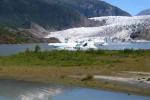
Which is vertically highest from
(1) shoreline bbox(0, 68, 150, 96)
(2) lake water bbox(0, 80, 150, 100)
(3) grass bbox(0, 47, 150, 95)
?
(3) grass bbox(0, 47, 150, 95)

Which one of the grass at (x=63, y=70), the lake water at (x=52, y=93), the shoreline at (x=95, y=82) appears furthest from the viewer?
the grass at (x=63, y=70)

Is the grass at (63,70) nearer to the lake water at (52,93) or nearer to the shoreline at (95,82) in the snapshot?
the shoreline at (95,82)

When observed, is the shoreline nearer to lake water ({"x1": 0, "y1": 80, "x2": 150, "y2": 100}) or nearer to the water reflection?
lake water ({"x1": 0, "y1": 80, "x2": 150, "y2": 100})

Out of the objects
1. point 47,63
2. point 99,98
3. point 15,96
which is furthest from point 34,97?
point 47,63

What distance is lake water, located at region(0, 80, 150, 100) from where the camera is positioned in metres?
20.2

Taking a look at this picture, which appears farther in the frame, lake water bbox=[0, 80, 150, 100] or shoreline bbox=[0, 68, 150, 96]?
shoreline bbox=[0, 68, 150, 96]

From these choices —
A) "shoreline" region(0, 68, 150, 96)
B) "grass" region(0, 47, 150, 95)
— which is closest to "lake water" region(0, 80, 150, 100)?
"shoreline" region(0, 68, 150, 96)

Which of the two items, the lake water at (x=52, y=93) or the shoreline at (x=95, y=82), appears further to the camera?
the shoreline at (x=95, y=82)

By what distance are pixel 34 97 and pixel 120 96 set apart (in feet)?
13.8

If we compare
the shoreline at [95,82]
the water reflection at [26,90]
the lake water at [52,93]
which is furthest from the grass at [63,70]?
the water reflection at [26,90]

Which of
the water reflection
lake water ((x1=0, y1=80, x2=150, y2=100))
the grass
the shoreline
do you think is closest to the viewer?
lake water ((x1=0, y1=80, x2=150, y2=100))

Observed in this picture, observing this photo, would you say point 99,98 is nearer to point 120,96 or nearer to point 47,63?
point 120,96

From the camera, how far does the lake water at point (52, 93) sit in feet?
66.3

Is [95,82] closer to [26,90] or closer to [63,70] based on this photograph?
[26,90]
